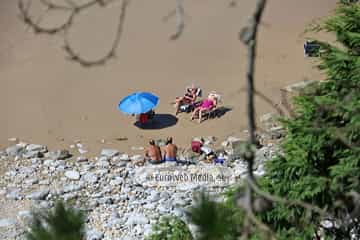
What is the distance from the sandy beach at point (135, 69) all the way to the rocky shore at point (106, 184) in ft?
2.12

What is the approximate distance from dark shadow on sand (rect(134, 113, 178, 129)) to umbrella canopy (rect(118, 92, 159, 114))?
1.65 feet

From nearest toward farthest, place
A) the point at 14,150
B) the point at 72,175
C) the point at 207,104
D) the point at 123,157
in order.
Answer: the point at 72,175, the point at 123,157, the point at 14,150, the point at 207,104

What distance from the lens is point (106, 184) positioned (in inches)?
563

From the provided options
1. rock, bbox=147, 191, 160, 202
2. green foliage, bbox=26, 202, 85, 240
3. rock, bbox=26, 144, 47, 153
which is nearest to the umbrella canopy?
rock, bbox=26, 144, 47, 153

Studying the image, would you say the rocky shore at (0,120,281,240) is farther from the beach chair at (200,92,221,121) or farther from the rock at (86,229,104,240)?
the beach chair at (200,92,221,121)

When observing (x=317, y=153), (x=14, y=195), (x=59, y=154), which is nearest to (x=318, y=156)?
(x=317, y=153)

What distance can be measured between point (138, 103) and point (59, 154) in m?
2.00

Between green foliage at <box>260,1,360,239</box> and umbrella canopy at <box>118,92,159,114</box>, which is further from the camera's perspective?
umbrella canopy at <box>118,92,159,114</box>

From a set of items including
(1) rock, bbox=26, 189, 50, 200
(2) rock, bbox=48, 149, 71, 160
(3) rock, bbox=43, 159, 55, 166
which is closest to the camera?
(1) rock, bbox=26, 189, 50, 200

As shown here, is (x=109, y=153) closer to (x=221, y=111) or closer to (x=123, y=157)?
(x=123, y=157)

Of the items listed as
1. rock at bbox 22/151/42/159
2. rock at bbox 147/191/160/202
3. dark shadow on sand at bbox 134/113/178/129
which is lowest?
rock at bbox 147/191/160/202

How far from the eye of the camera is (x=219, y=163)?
14797 millimetres

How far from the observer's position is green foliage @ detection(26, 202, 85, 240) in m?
2.54

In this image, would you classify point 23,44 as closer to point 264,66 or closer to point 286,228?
point 264,66
